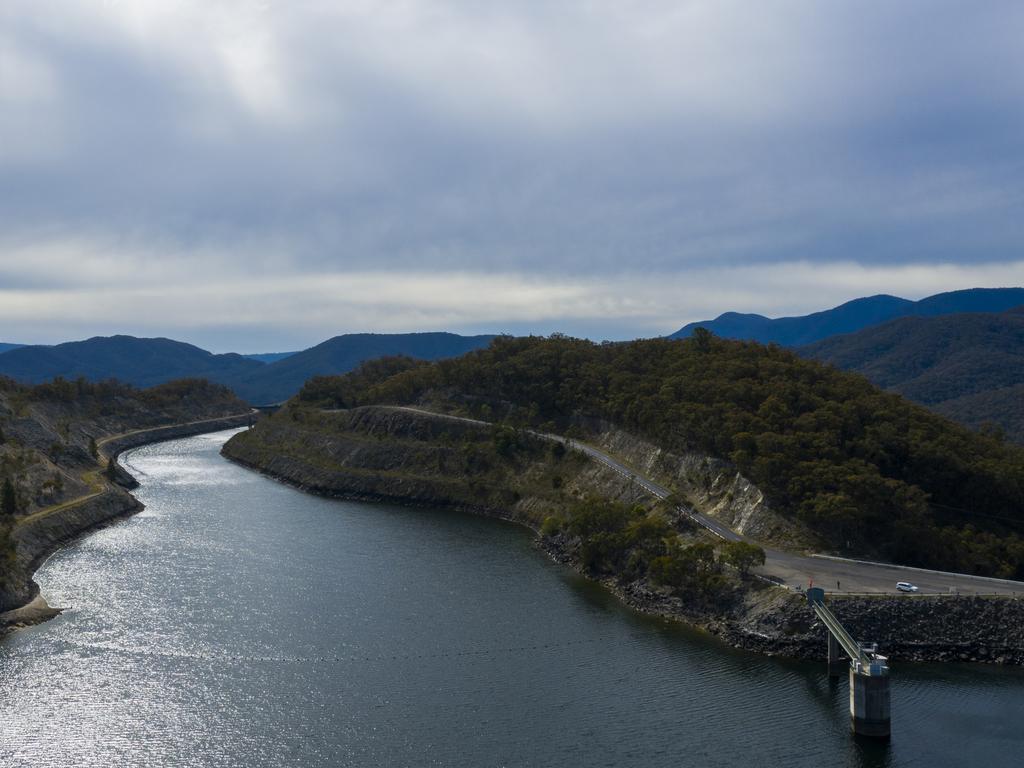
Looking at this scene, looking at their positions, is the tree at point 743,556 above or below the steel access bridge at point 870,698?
above

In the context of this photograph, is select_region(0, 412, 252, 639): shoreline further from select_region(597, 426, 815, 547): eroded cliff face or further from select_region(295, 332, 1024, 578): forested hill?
select_region(597, 426, 815, 547): eroded cliff face

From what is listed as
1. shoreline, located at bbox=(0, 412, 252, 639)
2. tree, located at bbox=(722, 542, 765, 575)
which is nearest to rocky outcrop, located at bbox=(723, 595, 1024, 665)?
tree, located at bbox=(722, 542, 765, 575)

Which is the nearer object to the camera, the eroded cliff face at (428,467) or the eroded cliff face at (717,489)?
the eroded cliff face at (717,489)

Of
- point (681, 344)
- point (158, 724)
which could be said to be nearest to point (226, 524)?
point (158, 724)

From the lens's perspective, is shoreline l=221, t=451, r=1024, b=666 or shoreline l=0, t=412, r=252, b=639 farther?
shoreline l=0, t=412, r=252, b=639

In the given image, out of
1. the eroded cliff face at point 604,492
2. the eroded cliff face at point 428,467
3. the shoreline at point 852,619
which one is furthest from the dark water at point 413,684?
the eroded cliff face at point 428,467

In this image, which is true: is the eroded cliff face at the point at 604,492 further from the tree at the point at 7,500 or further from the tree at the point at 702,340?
the tree at the point at 7,500

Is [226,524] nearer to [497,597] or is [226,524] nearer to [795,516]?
[497,597]

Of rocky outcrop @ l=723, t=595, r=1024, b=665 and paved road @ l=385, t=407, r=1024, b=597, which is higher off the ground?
paved road @ l=385, t=407, r=1024, b=597
